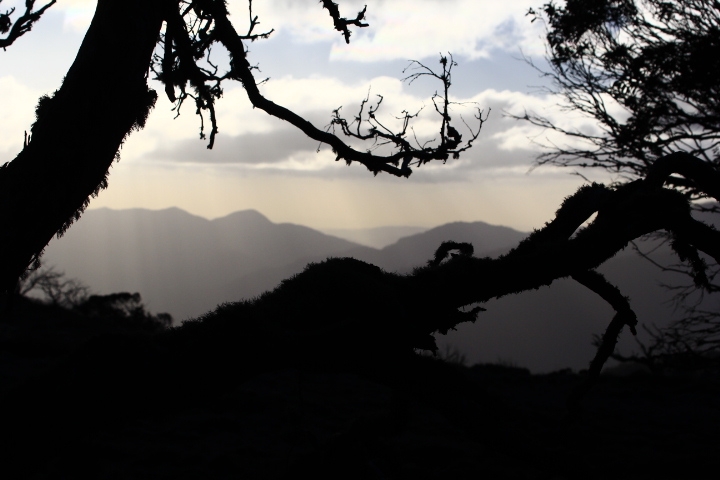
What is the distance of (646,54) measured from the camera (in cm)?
1075

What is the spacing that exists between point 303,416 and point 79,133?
185 centimetres

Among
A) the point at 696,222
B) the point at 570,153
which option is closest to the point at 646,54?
the point at 570,153

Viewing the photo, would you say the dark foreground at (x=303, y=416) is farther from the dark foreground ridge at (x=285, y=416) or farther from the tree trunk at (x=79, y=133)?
the tree trunk at (x=79, y=133)

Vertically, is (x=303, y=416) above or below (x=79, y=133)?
below

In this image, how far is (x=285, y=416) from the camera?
7.09 meters

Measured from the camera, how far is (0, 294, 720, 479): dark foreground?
6.68ft

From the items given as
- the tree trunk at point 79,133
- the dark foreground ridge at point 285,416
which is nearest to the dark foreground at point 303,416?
the dark foreground ridge at point 285,416

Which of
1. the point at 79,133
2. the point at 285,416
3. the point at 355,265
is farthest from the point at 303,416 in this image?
the point at 285,416

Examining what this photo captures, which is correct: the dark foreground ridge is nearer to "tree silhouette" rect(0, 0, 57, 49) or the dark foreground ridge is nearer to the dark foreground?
the dark foreground

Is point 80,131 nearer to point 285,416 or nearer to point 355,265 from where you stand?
point 355,265

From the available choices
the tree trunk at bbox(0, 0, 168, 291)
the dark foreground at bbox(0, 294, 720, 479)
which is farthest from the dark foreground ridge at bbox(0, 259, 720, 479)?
the tree trunk at bbox(0, 0, 168, 291)

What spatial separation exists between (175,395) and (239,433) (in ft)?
15.6

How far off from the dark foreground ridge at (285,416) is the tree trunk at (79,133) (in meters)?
0.71

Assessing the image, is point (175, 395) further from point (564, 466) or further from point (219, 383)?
point (564, 466)
